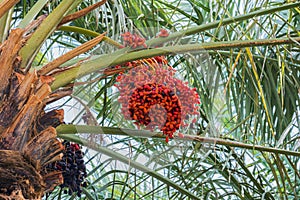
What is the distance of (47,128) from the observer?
0.74 meters

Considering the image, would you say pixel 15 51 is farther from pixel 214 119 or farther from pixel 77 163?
pixel 214 119

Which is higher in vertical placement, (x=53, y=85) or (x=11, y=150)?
(x=53, y=85)

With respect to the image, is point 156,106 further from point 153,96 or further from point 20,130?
point 20,130

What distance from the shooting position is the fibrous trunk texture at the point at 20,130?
2.34 feet

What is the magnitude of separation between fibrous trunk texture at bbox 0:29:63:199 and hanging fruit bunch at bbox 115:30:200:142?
147mm

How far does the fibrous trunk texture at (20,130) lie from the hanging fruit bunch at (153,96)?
15 cm

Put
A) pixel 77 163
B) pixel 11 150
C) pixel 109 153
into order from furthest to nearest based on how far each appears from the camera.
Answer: pixel 77 163 → pixel 109 153 → pixel 11 150

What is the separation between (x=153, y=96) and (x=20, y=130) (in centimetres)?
21

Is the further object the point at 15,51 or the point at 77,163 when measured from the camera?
the point at 77,163

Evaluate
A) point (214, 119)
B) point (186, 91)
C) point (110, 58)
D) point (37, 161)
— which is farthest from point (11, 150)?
point (214, 119)

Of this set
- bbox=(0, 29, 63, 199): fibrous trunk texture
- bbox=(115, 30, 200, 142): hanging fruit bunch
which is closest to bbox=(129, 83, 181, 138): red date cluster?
bbox=(115, 30, 200, 142): hanging fruit bunch

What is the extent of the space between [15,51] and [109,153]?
Answer: 0.28m

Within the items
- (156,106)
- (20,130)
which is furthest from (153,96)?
(20,130)

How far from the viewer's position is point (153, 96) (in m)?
0.83
